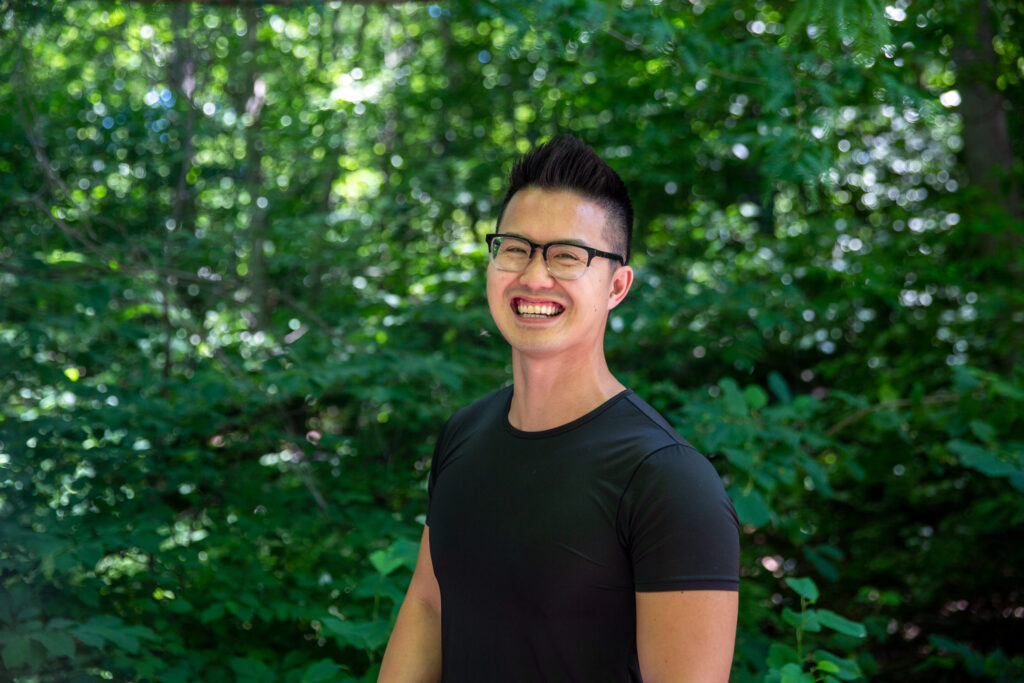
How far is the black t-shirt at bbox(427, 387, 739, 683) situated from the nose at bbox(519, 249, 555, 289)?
222mm

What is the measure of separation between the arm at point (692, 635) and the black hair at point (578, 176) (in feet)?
1.91

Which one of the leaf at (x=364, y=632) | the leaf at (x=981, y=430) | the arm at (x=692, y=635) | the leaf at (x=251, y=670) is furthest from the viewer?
the leaf at (x=981, y=430)

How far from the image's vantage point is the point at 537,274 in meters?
1.36

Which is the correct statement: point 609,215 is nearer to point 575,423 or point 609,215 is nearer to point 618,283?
point 618,283

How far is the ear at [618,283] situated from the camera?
1440mm

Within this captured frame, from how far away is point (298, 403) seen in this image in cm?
450

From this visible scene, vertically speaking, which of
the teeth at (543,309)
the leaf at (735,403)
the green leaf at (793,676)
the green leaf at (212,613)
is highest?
the teeth at (543,309)

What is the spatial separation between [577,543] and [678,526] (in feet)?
0.54

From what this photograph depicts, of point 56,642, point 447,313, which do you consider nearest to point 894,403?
point 447,313

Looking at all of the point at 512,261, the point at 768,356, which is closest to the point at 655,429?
the point at 512,261

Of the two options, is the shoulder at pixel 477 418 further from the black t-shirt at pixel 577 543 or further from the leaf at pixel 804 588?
the leaf at pixel 804 588

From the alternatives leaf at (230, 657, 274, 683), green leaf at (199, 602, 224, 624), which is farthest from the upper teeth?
green leaf at (199, 602, 224, 624)

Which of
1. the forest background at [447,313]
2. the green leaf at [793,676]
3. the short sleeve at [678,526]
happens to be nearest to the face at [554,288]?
the short sleeve at [678,526]

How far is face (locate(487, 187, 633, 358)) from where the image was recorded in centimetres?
137
